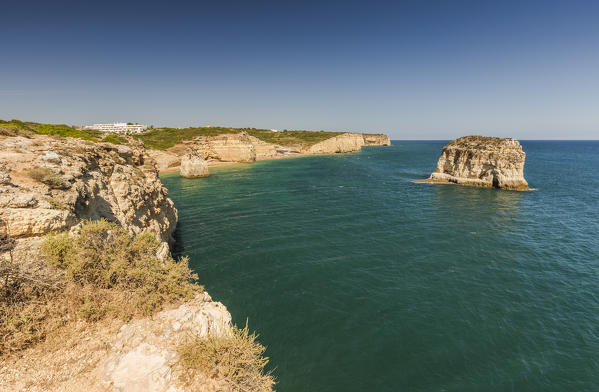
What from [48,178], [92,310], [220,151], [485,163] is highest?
[220,151]

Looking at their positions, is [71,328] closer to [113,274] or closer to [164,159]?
[113,274]

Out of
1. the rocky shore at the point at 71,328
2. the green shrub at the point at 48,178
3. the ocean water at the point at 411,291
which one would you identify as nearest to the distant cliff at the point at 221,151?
the ocean water at the point at 411,291

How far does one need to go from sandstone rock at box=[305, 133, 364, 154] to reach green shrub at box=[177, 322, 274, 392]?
11955 centimetres

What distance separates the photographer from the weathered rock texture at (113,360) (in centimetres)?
442

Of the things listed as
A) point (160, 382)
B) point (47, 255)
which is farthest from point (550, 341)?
point (47, 255)

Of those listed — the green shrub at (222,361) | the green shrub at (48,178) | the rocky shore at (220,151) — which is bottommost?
the green shrub at (222,361)

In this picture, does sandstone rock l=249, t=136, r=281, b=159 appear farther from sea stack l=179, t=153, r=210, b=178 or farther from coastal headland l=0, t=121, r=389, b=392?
coastal headland l=0, t=121, r=389, b=392

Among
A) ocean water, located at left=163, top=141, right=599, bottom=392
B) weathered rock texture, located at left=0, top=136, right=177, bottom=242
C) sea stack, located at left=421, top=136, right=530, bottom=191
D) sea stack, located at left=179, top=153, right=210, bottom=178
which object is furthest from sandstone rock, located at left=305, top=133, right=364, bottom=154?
weathered rock texture, located at left=0, top=136, right=177, bottom=242

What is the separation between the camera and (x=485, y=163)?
41625 millimetres

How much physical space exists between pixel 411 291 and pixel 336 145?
120 m

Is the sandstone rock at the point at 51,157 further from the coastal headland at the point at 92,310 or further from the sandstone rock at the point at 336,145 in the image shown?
the sandstone rock at the point at 336,145

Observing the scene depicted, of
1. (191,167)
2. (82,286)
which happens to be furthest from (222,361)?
(191,167)

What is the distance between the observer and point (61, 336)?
16.4ft

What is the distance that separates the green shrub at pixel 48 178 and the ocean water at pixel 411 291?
27.6ft
